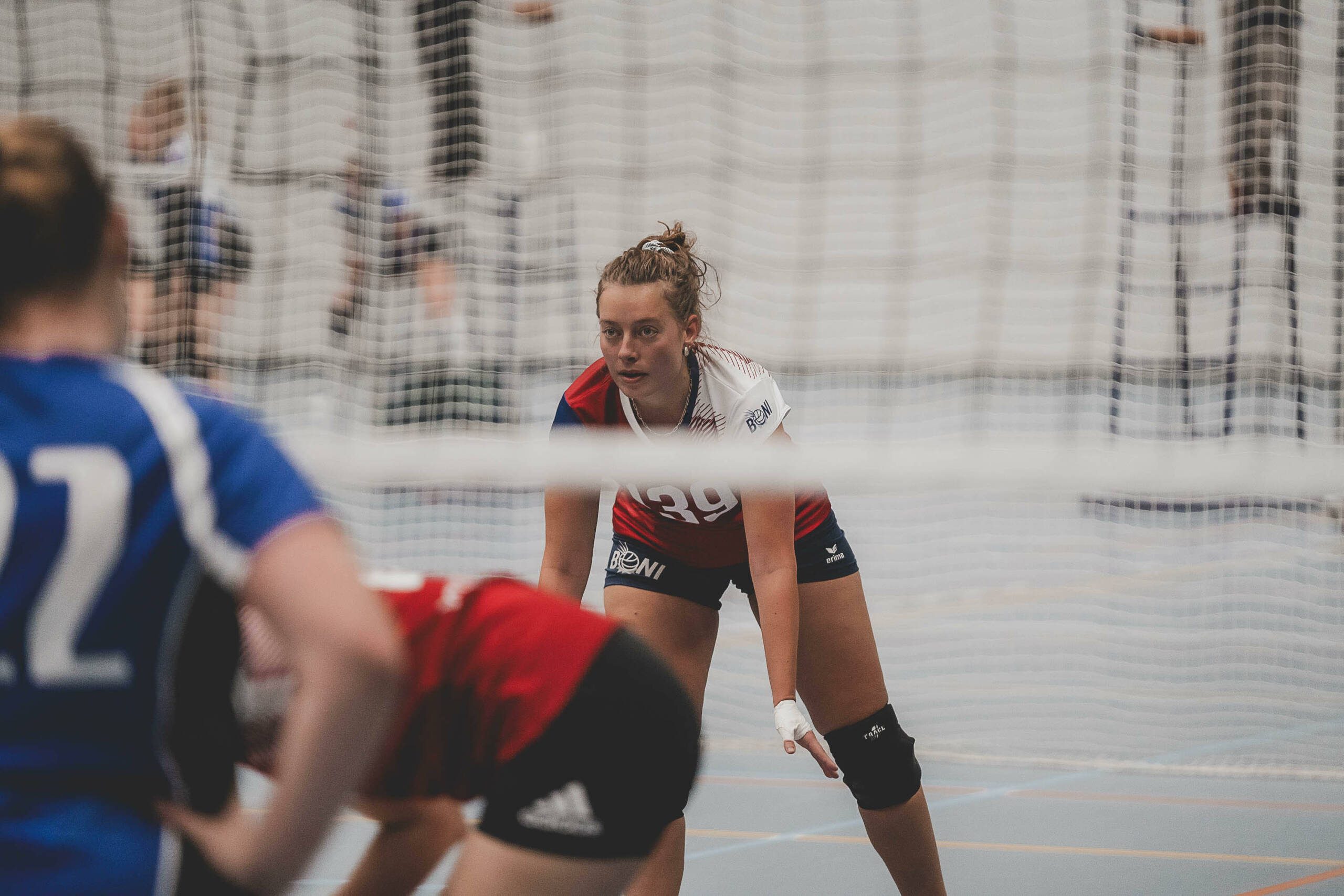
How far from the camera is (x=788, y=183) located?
9.04m

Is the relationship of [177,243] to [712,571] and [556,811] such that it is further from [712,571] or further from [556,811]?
[556,811]

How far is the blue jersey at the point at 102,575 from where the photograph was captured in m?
0.94

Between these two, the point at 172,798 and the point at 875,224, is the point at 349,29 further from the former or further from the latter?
the point at 172,798

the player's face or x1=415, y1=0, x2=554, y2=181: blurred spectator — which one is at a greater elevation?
x1=415, y1=0, x2=554, y2=181: blurred spectator

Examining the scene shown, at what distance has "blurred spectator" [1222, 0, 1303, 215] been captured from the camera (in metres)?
5.88

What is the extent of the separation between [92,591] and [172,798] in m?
0.23

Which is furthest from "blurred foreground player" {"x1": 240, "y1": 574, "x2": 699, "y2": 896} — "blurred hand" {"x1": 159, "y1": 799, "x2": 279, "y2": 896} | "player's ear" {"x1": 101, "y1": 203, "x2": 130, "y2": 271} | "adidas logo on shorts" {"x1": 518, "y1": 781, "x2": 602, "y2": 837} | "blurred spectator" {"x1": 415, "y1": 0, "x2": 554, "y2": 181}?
"blurred spectator" {"x1": 415, "y1": 0, "x2": 554, "y2": 181}

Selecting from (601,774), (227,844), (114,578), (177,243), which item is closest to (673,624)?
(601,774)

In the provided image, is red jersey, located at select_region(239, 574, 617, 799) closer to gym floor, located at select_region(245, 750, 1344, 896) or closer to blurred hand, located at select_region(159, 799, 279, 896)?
blurred hand, located at select_region(159, 799, 279, 896)

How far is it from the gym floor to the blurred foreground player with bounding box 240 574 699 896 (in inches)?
75.6

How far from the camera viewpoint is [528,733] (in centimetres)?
129

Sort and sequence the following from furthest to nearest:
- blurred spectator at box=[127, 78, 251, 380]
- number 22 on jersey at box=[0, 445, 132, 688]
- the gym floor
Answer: blurred spectator at box=[127, 78, 251, 380]
the gym floor
number 22 on jersey at box=[0, 445, 132, 688]

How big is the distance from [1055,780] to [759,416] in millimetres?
2398

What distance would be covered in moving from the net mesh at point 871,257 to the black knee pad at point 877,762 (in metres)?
2.17
